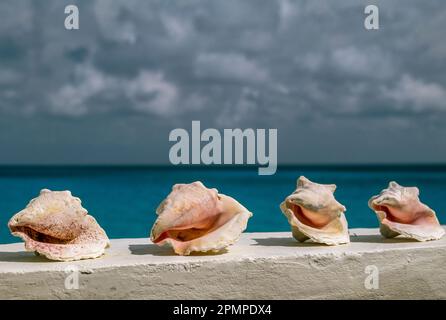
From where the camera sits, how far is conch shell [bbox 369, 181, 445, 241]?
3.93m

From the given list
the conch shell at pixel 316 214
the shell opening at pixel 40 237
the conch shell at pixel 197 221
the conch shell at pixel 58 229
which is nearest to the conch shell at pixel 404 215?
the conch shell at pixel 316 214

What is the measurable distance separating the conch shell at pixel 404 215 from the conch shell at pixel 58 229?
5.77 feet

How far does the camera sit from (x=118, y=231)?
14062mm

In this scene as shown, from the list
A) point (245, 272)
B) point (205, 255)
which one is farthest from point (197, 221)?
point (245, 272)

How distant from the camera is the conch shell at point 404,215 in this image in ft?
12.9

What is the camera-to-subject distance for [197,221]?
137 inches

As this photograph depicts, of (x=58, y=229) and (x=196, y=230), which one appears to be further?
(x=196, y=230)

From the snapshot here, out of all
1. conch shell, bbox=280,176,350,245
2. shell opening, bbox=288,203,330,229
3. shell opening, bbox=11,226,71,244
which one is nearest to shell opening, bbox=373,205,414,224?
conch shell, bbox=280,176,350,245

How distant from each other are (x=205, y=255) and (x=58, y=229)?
2.63ft

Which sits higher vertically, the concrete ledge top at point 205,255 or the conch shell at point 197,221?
the conch shell at point 197,221

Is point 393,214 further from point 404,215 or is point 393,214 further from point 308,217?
point 308,217

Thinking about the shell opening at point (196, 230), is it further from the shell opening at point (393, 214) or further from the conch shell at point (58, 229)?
the shell opening at point (393, 214)

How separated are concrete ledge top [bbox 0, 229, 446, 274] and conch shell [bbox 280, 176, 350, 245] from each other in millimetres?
70

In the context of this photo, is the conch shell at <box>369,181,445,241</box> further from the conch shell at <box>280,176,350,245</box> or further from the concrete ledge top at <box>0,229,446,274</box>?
the conch shell at <box>280,176,350,245</box>
